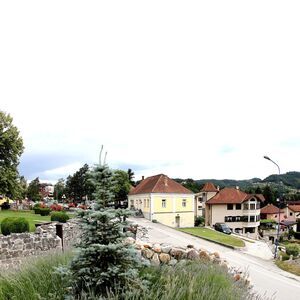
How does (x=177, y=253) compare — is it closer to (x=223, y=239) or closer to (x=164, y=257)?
(x=164, y=257)

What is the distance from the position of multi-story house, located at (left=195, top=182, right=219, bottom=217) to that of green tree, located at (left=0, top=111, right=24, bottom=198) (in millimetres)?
41577

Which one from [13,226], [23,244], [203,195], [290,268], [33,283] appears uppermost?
[33,283]

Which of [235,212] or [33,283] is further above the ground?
[33,283]

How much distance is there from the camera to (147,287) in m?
5.03

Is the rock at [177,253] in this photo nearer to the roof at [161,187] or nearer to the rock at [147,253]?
the rock at [147,253]

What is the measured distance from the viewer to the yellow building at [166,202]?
186 ft

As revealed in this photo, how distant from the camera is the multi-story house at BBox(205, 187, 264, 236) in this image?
2795 inches

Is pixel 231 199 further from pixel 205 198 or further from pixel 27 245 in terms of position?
pixel 27 245

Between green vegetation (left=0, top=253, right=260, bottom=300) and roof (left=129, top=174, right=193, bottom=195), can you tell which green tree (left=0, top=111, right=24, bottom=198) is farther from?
green vegetation (left=0, top=253, right=260, bottom=300)

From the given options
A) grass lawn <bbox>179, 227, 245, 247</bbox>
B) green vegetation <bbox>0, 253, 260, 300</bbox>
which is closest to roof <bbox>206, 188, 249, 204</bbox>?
grass lawn <bbox>179, 227, 245, 247</bbox>

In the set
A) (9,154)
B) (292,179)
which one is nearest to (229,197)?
(9,154)

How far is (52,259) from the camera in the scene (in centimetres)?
643

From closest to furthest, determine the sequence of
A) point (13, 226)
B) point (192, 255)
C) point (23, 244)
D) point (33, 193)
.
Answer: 1. point (192, 255)
2. point (23, 244)
3. point (13, 226)
4. point (33, 193)

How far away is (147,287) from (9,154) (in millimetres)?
43034
